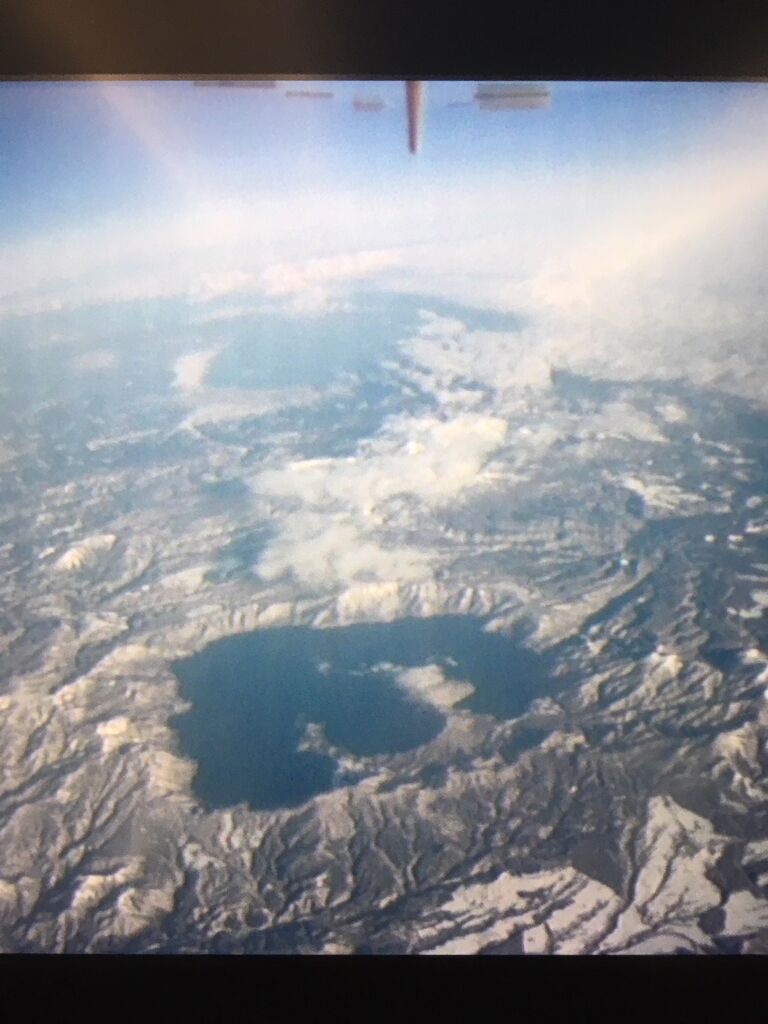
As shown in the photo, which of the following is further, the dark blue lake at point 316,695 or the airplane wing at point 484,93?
the dark blue lake at point 316,695

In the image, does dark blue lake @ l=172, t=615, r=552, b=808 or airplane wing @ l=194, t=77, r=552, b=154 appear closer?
airplane wing @ l=194, t=77, r=552, b=154

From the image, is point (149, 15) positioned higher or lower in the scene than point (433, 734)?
higher

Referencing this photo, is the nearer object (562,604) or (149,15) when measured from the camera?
(149,15)

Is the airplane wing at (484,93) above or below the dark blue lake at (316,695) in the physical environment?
above

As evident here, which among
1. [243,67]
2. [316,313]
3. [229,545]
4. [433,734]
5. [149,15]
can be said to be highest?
[149,15]

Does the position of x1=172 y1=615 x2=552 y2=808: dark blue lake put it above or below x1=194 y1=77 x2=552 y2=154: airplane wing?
below
